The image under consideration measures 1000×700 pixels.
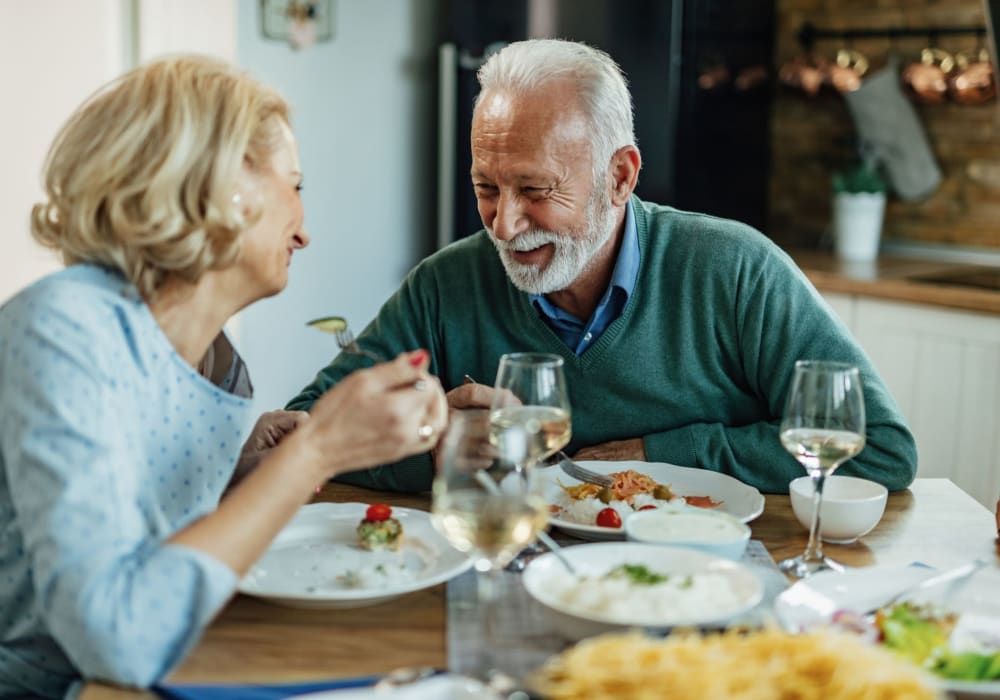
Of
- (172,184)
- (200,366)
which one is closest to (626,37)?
(200,366)

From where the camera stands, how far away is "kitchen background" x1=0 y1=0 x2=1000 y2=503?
11.5 ft

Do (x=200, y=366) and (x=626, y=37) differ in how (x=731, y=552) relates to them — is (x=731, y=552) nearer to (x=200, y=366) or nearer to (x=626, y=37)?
(x=200, y=366)

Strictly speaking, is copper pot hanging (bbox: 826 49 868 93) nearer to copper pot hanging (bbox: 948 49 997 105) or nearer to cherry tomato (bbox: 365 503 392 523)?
copper pot hanging (bbox: 948 49 997 105)

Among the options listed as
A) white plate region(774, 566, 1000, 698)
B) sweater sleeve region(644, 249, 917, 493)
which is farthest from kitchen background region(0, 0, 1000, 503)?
white plate region(774, 566, 1000, 698)

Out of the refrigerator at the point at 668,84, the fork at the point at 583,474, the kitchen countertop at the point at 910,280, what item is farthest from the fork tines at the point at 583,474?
the refrigerator at the point at 668,84

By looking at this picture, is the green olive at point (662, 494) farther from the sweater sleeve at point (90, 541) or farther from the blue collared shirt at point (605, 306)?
the sweater sleeve at point (90, 541)

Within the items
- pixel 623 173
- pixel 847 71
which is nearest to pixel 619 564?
pixel 623 173

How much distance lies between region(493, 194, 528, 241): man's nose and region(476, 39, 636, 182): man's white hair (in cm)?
15

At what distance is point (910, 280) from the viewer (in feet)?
11.4

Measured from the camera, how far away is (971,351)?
3266 millimetres

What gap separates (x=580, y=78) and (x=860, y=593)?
101cm

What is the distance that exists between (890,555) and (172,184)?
984mm

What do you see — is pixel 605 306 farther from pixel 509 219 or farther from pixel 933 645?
pixel 933 645

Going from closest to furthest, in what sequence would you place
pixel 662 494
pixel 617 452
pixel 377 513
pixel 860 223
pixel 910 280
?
pixel 377 513
pixel 662 494
pixel 617 452
pixel 910 280
pixel 860 223
